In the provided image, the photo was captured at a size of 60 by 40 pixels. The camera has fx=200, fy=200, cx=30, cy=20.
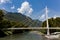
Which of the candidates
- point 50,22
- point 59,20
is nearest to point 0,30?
point 50,22

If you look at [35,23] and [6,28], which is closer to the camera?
[6,28]

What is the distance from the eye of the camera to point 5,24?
37375mm

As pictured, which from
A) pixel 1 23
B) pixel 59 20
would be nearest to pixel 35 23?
pixel 59 20

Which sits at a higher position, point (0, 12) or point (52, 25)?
point (0, 12)

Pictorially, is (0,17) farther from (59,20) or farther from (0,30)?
(59,20)

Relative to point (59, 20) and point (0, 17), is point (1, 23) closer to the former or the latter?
point (0, 17)

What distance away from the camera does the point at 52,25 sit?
120ft

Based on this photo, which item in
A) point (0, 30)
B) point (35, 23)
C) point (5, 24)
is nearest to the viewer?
point (0, 30)

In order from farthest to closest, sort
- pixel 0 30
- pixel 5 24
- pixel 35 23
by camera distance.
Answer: pixel 35 23 < pixel 5 24 < pixel 0 30

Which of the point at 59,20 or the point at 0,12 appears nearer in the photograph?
the point at 0,12

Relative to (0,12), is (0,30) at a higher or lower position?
lower

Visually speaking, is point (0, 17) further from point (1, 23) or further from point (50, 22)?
point (50, 22)

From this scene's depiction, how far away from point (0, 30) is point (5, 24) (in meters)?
2.61

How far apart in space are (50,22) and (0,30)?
9.19 m
